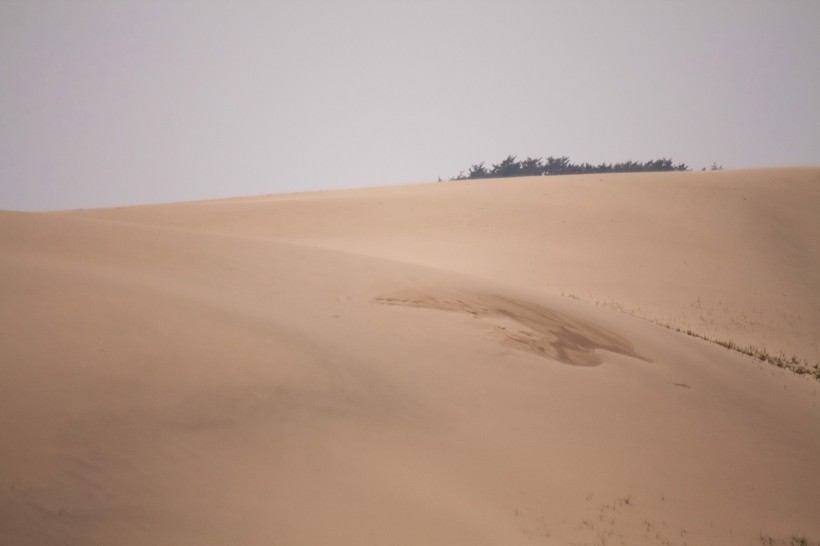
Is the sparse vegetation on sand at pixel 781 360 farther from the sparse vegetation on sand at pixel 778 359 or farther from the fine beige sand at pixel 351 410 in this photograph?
the fine beige sand at pixel 351 410

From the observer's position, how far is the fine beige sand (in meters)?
2.70

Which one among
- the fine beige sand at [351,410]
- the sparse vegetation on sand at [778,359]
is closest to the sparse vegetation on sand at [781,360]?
the sparse vegetation on sand at [778,359]

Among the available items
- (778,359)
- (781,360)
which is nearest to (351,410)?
(778,359)

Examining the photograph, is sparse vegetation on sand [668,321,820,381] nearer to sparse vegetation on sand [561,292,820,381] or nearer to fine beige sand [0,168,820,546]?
sparse vegetation on sand [561,292,820,381]

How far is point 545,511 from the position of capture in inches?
140

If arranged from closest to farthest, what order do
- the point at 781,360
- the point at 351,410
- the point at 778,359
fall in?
1. the point at 351,410
2. the point at 778,359
3. the point at 781,360

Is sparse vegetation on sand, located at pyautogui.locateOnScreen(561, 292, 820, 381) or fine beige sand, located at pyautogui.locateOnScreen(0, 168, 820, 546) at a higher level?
fine beige sand, located at pyautogui.locateOnScreen(0, 168, 820, 546)

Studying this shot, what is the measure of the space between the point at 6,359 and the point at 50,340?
1.05 ft

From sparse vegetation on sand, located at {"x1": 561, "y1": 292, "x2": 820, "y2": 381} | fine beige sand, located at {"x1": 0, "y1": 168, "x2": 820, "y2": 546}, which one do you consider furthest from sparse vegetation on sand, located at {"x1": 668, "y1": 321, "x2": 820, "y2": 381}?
fine beige sand, located at {"x1": 0, "y1": 168, "x2": 820, "y2": 546}

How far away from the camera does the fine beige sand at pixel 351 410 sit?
270 cm

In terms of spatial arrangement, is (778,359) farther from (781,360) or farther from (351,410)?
(351,410)

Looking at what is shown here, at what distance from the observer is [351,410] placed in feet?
12.6

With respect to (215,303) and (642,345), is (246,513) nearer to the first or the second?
(215,303)

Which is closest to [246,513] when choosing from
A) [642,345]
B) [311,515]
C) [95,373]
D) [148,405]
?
[311,515]
